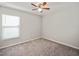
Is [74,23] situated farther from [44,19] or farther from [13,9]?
[13,9]

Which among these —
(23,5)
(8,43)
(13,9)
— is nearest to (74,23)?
(23,5)

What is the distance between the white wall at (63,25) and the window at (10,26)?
1.58ft

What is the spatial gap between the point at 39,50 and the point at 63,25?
0.60 metres

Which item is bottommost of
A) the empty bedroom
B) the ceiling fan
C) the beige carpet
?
the beige carpet

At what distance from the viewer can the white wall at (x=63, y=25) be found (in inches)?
57.4

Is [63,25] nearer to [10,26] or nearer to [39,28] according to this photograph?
[39,28]

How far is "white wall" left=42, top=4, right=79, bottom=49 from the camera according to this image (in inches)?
57.4

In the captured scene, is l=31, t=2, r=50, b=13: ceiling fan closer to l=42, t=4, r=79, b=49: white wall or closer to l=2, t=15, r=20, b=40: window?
l=42, t=4, r=79, b=49: white wall

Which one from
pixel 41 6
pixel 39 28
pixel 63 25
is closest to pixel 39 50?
pixel 39 28

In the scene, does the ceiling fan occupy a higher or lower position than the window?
higher

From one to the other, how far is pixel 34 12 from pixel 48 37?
19.8 inches

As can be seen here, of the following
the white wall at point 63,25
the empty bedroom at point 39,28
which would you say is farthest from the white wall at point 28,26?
the white wall at point 63,25

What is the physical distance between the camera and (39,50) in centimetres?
154

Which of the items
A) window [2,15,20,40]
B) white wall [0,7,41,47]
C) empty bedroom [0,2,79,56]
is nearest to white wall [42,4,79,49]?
empty bedroom [0,2,79,56]
